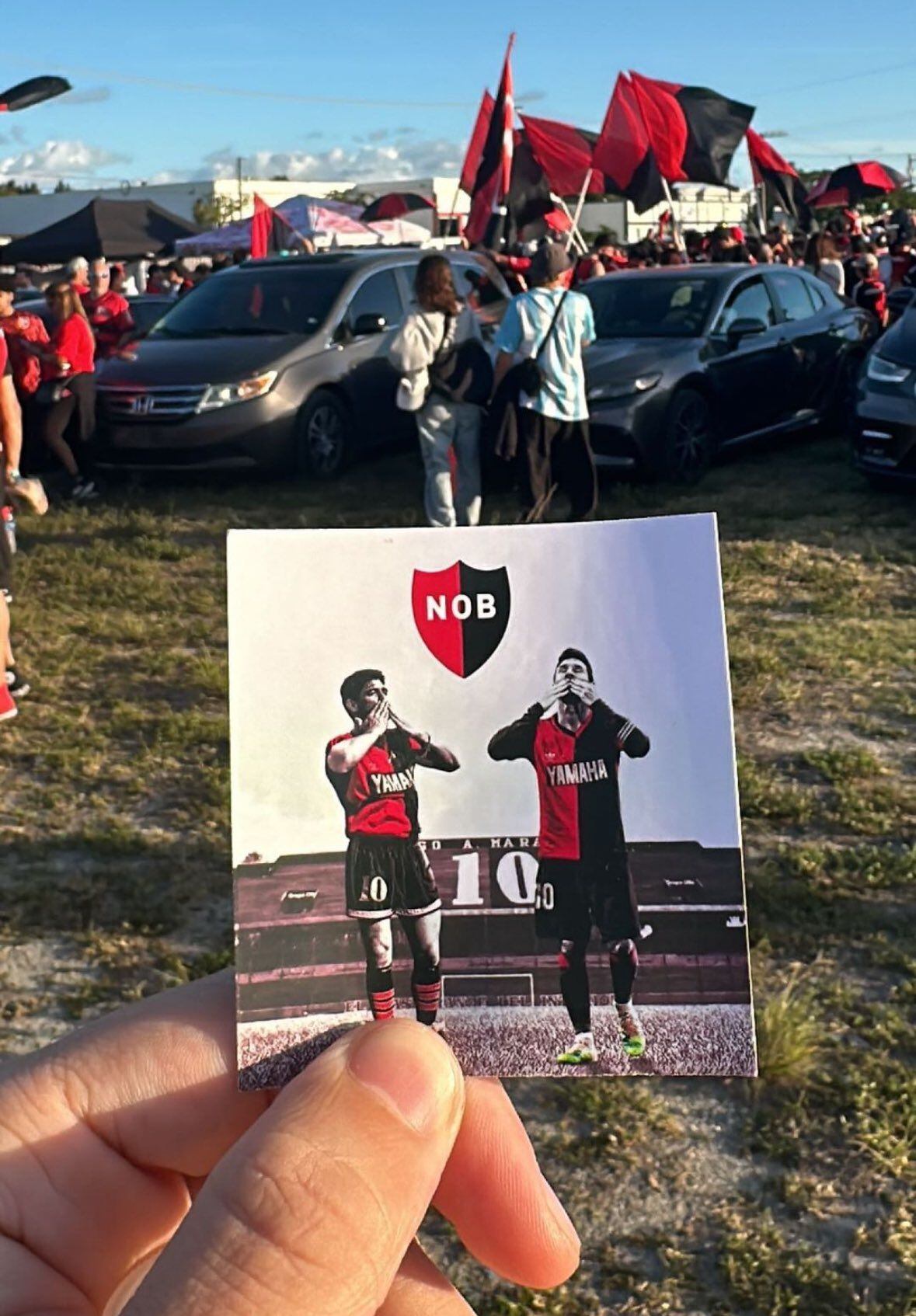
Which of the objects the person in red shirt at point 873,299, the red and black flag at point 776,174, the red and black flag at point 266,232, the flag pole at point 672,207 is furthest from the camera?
the red and black flag at point 776,174

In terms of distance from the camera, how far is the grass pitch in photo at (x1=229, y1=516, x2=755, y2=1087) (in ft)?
3.98

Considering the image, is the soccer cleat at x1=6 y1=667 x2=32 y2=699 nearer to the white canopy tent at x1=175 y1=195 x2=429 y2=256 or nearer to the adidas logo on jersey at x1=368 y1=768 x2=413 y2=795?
the adidas logo on jersey at x1=368 y1=768 x2=413 y2=795

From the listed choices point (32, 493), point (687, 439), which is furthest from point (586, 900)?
point (687, 439)

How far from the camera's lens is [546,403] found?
21.9ft

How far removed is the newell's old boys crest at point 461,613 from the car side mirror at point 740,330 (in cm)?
849

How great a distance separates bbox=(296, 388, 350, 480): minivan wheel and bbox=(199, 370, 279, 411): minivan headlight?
336 mm

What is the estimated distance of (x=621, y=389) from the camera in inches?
335

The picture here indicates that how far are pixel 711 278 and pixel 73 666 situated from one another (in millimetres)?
5739

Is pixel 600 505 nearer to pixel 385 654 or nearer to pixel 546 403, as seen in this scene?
pixel 546 403

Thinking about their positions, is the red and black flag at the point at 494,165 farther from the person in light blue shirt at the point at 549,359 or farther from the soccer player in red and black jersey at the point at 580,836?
the soccer player in red and black jersey at the point at 580,836

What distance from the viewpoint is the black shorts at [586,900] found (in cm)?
122

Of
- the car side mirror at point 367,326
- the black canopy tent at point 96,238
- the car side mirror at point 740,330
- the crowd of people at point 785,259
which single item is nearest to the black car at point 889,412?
the car side mirror at point 740,330

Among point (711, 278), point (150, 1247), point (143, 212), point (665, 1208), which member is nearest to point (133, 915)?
point (665, 1208)

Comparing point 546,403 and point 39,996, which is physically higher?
A: point 546,403
